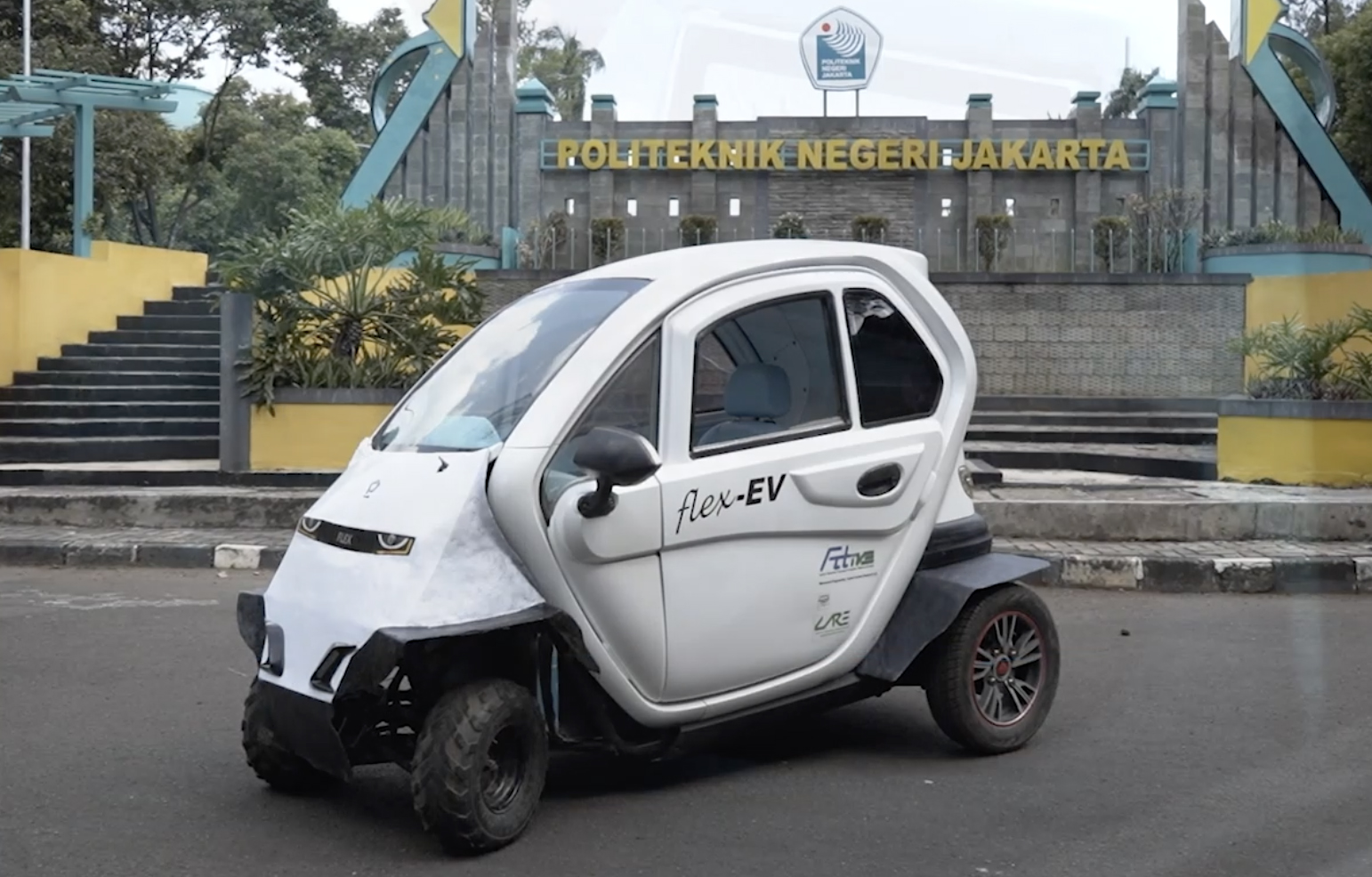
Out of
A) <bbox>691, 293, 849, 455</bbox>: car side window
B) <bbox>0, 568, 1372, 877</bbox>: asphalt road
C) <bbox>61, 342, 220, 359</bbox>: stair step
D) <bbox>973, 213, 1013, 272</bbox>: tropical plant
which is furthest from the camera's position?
<bbox>973, 213, 1013, 272</bbox>: tropical plant

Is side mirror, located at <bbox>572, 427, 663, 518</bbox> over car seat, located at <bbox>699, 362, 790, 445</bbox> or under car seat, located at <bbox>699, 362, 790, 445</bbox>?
under

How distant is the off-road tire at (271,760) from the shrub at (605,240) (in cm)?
2067

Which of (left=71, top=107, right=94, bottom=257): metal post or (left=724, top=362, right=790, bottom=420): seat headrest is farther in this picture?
(left=71, top=107, right=94, bottom=257): metal post

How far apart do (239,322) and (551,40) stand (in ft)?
140

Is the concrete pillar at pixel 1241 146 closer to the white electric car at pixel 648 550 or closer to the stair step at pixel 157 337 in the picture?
the stair step at pixel 157 337

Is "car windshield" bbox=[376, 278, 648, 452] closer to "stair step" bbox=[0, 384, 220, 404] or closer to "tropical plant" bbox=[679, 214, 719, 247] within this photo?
"stair step" bbox=[0, 384, 220, 404]

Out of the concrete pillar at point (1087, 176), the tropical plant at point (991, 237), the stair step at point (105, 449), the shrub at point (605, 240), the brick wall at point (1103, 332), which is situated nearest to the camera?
the stair step at point (105, 449)

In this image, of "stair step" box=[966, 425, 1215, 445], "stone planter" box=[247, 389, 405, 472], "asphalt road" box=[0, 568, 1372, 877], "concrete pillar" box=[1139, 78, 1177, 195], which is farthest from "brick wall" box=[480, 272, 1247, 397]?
"asphalt road" box=[0, 568, 1372, 877]

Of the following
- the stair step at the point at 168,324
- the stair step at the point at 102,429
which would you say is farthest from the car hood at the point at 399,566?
the stair step at the point at 168,324

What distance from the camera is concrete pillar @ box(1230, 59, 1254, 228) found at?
27.9 m

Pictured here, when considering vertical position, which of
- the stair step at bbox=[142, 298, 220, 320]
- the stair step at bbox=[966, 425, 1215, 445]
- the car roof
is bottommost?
the stair step at bbox=[966, 425, 1215, 445]

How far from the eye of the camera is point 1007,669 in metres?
5.11

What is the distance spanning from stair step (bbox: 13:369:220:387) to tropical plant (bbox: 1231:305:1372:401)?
1015cm

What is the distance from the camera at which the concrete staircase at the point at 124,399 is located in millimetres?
13602
